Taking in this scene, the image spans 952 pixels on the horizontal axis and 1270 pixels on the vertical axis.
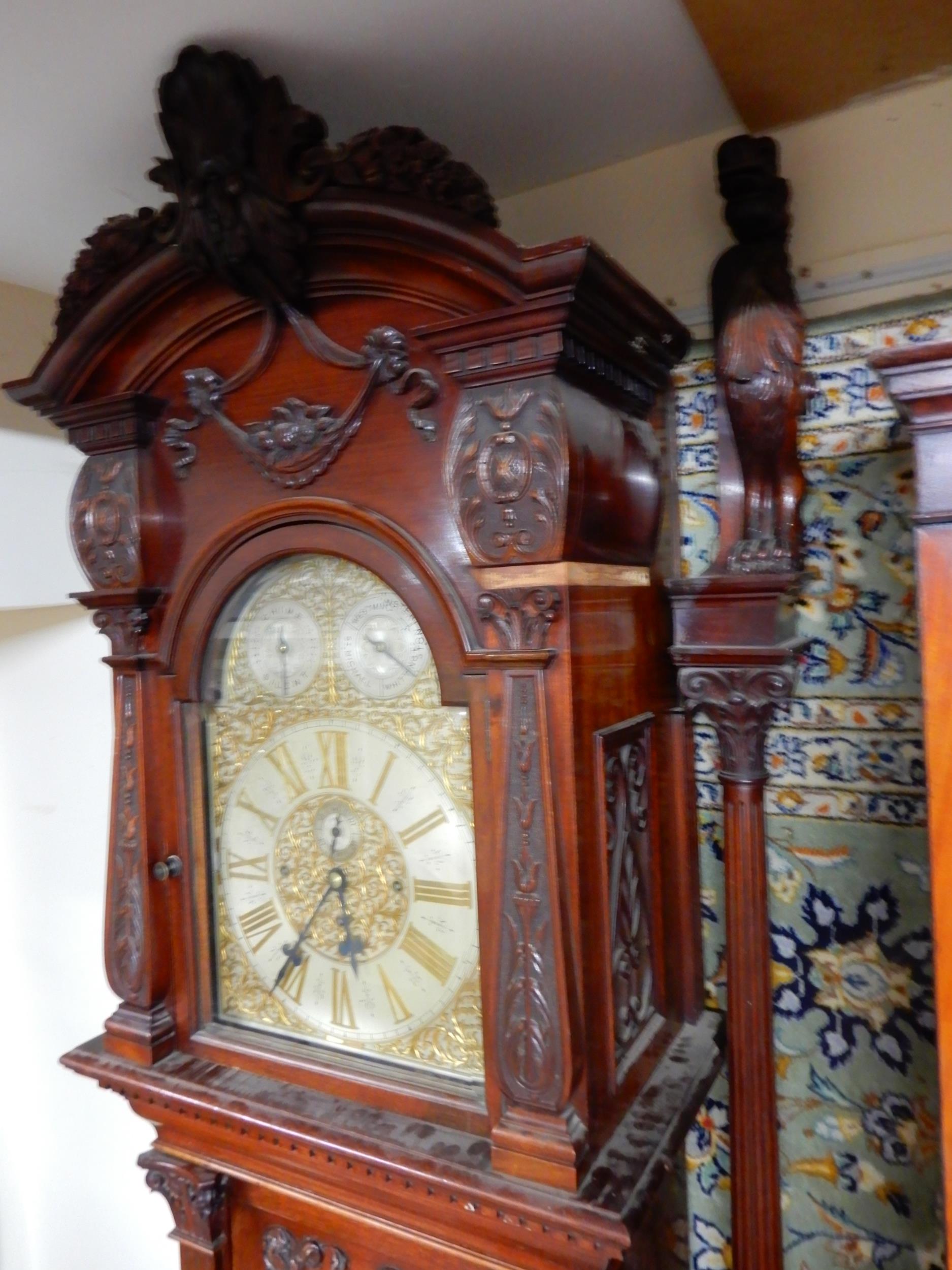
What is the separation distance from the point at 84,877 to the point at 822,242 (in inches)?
55.1

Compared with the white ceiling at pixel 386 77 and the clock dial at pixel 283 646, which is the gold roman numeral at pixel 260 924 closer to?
the clock dial at pixel 283 646

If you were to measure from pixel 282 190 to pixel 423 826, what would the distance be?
57 centimetres

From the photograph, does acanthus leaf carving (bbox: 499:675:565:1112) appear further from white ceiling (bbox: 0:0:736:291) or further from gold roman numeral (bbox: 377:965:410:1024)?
white ceiling (bbox: 0:0:736:291)

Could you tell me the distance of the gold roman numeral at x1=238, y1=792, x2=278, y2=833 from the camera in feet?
2.93

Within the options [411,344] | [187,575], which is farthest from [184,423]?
[411,344]

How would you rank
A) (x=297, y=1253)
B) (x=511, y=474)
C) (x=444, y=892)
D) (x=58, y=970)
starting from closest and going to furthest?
(x=511, y=474) < (x=444, y=892) < (x=297, y=1253) < (x=58, y=970)

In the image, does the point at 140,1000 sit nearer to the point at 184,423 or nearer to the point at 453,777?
the point at 453,777

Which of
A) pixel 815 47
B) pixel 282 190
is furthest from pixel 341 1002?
pixel 815 47

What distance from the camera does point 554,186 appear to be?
1048 millimetres

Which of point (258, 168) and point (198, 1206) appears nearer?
point (258, 168)

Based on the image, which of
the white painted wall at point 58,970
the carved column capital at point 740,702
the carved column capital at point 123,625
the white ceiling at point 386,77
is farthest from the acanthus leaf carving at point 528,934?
the white painted wall at point 58,970

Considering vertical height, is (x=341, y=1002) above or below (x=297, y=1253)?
above

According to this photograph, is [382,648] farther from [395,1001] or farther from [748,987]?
[748,987]

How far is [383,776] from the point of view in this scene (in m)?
0.82
